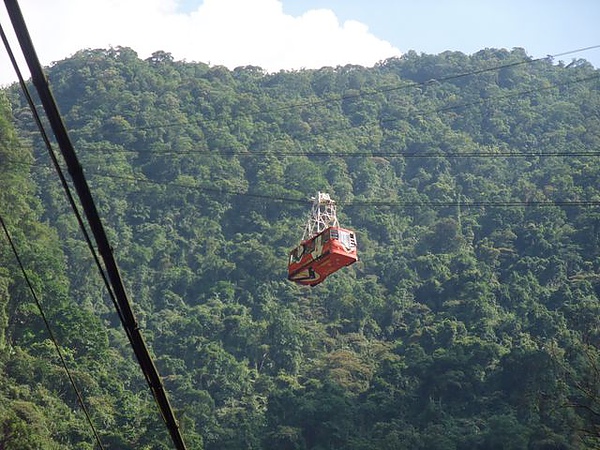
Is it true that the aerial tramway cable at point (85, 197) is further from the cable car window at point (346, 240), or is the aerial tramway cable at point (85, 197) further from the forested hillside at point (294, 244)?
the forested hillside at point (294, 244)

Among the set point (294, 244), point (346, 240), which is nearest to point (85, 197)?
point (346, 240)

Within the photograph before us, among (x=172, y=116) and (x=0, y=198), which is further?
(x=172, y=116)

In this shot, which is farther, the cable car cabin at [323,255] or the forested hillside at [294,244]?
the forested hillside at [294,244]

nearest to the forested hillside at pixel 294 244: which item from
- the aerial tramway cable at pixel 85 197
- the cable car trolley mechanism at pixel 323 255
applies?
the cable car trolley mechanism at pixel 323 255

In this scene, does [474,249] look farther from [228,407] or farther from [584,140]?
[228,407]

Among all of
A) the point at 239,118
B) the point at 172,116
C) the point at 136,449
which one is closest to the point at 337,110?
the point at 239,118
